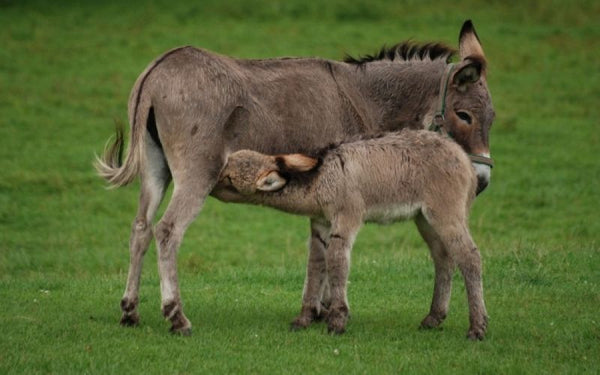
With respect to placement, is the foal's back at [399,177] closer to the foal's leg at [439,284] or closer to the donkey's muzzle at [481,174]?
the foal's leg at [439,284]

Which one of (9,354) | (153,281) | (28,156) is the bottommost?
(28,156)

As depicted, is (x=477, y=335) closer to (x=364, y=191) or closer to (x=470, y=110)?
(x=364, y=191)

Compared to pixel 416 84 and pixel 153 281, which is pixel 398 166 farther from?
pixel 153 281

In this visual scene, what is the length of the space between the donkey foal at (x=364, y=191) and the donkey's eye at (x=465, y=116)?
0.80 metres

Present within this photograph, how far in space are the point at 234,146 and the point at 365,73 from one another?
6.42ft

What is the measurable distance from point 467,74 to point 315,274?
2.53 metres

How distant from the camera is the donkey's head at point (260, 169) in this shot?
29.3 feet

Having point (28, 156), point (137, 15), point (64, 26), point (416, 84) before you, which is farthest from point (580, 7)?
point (416, 84)

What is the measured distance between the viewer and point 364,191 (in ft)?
29.7

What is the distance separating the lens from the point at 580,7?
34.3 meters

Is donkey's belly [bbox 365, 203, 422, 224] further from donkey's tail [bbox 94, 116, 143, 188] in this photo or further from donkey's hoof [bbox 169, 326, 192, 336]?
donkey's tail [bbox 94, 116, 143, 188]

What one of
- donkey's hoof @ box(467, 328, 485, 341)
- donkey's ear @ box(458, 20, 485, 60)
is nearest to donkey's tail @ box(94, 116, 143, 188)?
donkey's hoof @ box(467, 328, 485, 341)

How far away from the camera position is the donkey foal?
29.3 feet

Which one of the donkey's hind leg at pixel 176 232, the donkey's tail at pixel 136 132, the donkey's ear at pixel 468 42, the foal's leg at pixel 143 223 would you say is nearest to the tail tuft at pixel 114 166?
the donkey's tail at pixel 136 132
